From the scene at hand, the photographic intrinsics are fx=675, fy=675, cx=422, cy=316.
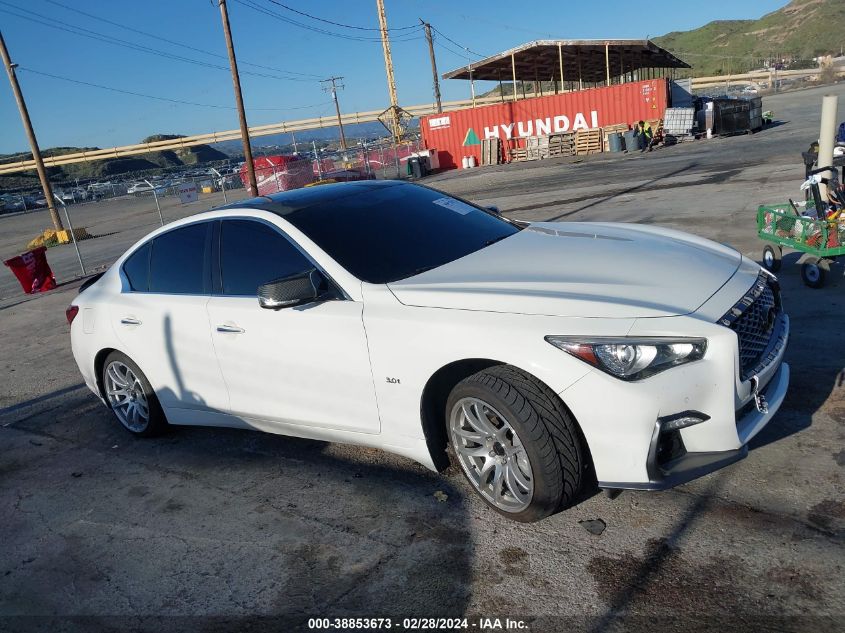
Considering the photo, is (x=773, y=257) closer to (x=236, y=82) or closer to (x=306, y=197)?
(x=306, y=197)

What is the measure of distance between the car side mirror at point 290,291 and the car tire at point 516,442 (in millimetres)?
927

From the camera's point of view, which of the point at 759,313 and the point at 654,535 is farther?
the point at 759,313

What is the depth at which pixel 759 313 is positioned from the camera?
10.8ft

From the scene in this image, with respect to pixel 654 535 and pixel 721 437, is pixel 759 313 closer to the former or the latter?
pixel 721 437

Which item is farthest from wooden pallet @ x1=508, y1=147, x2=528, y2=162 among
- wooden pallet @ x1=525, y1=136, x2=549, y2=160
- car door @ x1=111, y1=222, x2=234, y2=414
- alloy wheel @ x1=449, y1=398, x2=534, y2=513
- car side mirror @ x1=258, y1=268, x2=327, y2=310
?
alloy wheel @ x1=449, y1=398, x2=534, y2=513

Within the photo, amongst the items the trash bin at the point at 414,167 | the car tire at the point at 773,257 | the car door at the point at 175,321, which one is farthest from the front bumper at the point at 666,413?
the trash bin at the point at 414,167

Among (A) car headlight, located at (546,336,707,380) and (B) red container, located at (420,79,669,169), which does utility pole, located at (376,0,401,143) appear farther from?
(A) car headlight, located at (546,336,707,380)

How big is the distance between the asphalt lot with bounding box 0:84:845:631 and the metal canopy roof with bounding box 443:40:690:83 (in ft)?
102

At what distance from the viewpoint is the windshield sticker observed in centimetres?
459

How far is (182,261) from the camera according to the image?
15.1ft

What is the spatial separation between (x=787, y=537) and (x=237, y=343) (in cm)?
303

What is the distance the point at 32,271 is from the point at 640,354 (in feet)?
43.4

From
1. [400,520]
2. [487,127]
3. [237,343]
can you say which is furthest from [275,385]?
[487,127]

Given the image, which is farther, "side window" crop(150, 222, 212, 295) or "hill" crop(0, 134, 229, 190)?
"hill" crop(0, 134, 229, 190)
